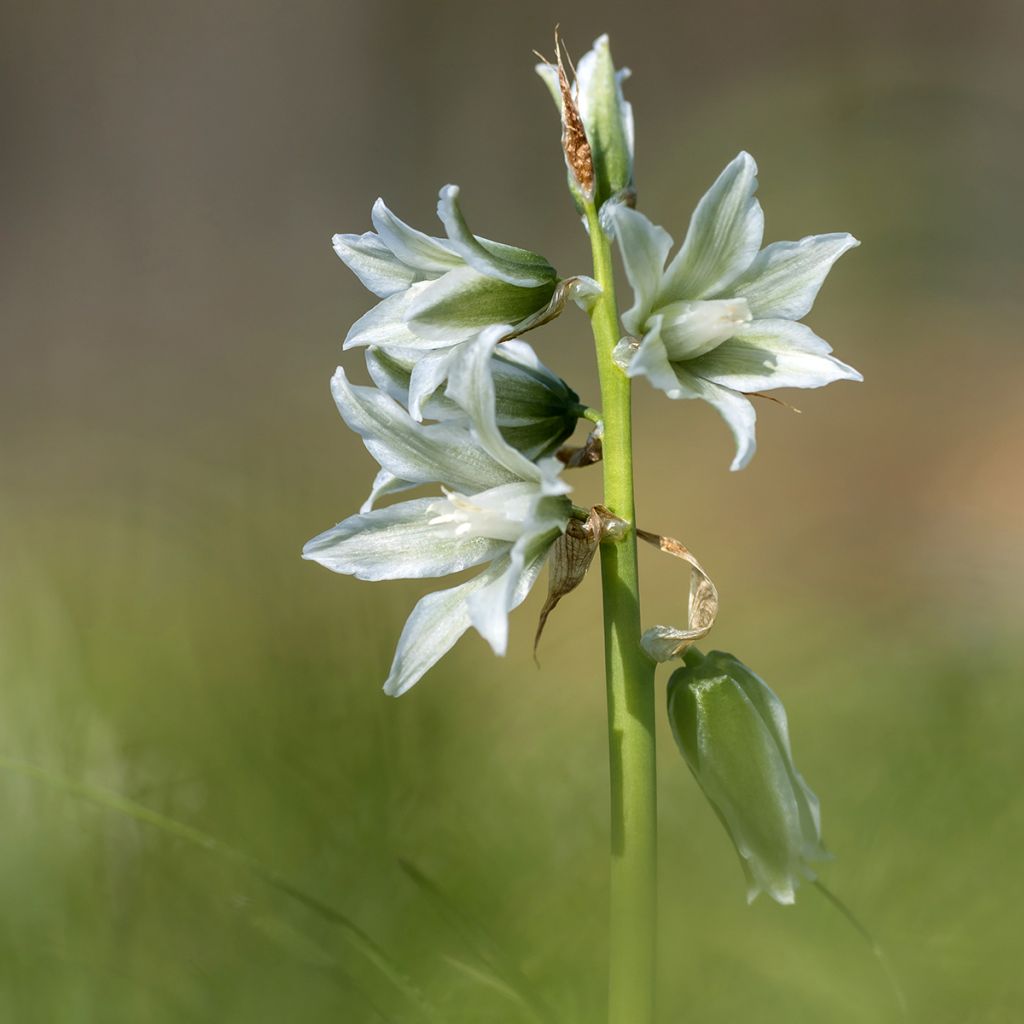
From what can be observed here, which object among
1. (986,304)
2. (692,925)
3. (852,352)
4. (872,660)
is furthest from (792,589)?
(986,304)

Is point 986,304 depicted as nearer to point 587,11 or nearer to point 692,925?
point 587,11

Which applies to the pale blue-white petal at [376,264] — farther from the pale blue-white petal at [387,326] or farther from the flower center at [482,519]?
the flower center at [482,519]

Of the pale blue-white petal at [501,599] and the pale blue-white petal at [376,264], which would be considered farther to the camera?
the pale blue-white petal at [376,264]

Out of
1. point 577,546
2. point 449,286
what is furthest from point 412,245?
point 577,546

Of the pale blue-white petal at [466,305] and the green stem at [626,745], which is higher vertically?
the pale blue-white petal at [466,305]

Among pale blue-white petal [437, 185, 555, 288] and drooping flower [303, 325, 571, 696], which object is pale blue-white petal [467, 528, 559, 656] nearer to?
drooping flower [303, 325, 571, 696]

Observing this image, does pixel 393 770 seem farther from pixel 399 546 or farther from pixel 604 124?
pixel 604 124

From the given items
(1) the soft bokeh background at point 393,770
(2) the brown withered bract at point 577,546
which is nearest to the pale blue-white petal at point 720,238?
(2) the brown withered bract at point 577,546
